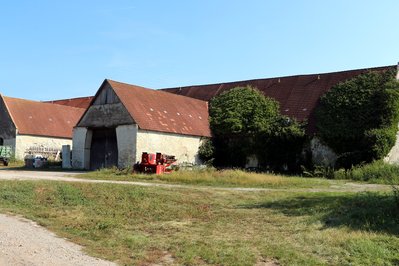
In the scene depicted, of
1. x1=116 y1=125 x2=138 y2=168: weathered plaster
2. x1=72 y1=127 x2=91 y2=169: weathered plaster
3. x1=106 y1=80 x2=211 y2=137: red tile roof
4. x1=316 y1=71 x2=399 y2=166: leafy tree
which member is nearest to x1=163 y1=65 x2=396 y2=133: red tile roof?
x1=316 y1=71 x2=399 y2=166: leafy tree

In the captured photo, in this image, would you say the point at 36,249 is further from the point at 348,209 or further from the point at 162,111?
the point at 162,111

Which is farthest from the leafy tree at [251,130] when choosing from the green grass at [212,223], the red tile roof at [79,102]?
the red tile roof at [79,102]

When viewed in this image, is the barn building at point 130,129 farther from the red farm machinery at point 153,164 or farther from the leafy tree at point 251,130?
the red farm machinery at point 153,164

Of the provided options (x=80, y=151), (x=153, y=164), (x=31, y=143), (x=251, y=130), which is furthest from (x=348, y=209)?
(x=31, y=143)

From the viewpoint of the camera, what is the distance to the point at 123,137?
94.2 feet

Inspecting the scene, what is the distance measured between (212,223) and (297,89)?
83.3 ft

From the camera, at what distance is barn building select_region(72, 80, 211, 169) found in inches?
1118

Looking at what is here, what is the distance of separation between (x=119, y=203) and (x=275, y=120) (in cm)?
1963

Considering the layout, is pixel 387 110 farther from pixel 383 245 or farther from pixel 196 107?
pixel 383 245

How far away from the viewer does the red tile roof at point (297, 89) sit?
3194 cm

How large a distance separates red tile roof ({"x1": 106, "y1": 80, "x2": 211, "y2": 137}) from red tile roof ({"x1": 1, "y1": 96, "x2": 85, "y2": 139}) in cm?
1221

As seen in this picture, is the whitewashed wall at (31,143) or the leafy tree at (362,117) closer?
the leafy tree at (362,117)

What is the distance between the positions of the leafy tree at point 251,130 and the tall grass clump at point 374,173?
501 cm

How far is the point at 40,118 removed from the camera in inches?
1610
